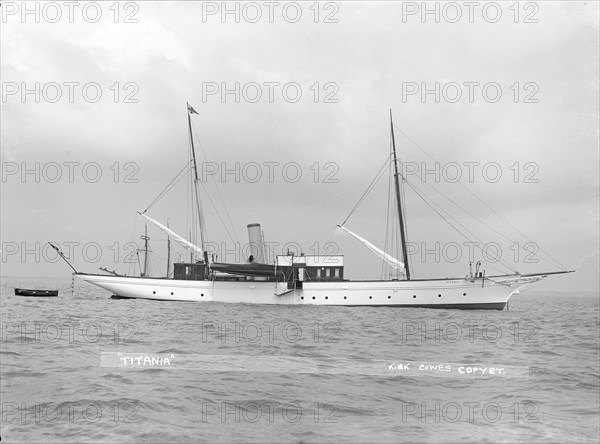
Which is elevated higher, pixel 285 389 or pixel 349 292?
pixel 349 292

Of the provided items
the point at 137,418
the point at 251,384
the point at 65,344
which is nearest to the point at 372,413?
the point at 251,384

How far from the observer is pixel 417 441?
9938 millimetres

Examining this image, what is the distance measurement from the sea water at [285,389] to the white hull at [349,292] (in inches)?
1019

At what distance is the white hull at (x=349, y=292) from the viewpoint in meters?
51.2

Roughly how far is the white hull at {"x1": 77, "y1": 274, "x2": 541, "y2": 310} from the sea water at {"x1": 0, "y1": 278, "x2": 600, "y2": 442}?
84.9ft

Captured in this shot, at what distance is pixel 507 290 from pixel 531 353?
32173 mm

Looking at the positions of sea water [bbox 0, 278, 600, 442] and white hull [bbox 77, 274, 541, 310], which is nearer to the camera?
sea water [bbox 0, 278, 600, 442]

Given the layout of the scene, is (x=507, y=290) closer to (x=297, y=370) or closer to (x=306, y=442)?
(x=297, y=370)

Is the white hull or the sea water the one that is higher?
the white hull

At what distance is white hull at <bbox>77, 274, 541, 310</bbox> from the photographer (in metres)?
51.2

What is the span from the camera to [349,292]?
170 feet

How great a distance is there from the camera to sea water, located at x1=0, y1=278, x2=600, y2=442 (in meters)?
10.4

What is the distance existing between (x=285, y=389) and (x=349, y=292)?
126ft

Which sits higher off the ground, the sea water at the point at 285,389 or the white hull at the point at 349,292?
the white hull at the point at 349,292
